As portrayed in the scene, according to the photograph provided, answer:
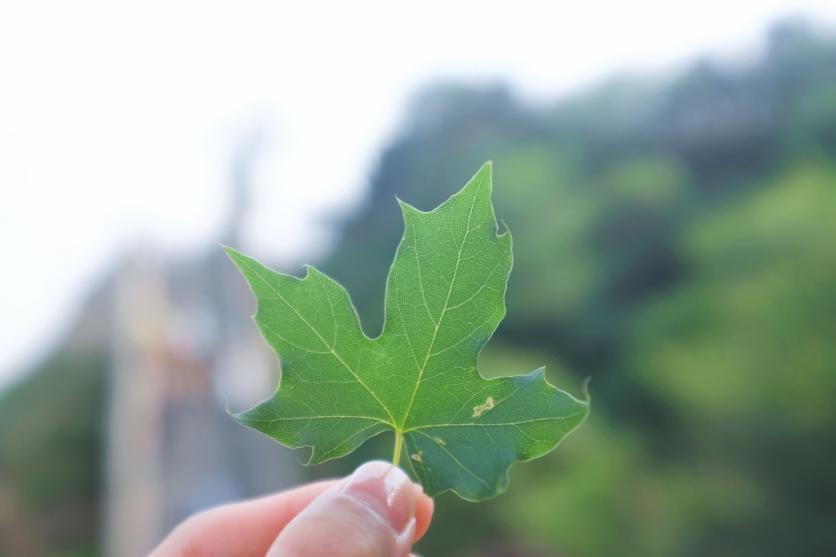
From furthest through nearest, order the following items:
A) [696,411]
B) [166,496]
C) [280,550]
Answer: [696,411] → [166,496] → [280,550]

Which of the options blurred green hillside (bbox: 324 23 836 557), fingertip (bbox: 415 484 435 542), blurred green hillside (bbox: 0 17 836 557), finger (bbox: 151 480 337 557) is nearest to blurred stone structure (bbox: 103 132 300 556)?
blurred green hillside (bbox: 0 17 836 557)

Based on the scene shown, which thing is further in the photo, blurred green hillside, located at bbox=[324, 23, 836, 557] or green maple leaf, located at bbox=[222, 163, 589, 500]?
blurred green hillside, located at bbox=[324, 23, 836, 557]

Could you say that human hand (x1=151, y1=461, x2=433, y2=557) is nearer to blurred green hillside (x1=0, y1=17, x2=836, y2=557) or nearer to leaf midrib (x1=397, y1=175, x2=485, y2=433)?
leaf midrib (x1=397, y1=175, x2=485, y2=433)

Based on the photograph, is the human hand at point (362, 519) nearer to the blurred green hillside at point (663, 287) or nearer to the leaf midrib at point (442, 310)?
the leaf midrib at point (442, 310)

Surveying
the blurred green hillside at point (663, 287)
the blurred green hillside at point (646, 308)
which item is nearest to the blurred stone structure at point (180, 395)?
the blurred green hillside at point (646, 308)

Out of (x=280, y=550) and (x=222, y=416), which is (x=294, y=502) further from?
(x=222, y=416)

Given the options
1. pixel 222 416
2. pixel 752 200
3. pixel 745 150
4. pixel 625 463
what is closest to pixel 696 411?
pixel 625 463
